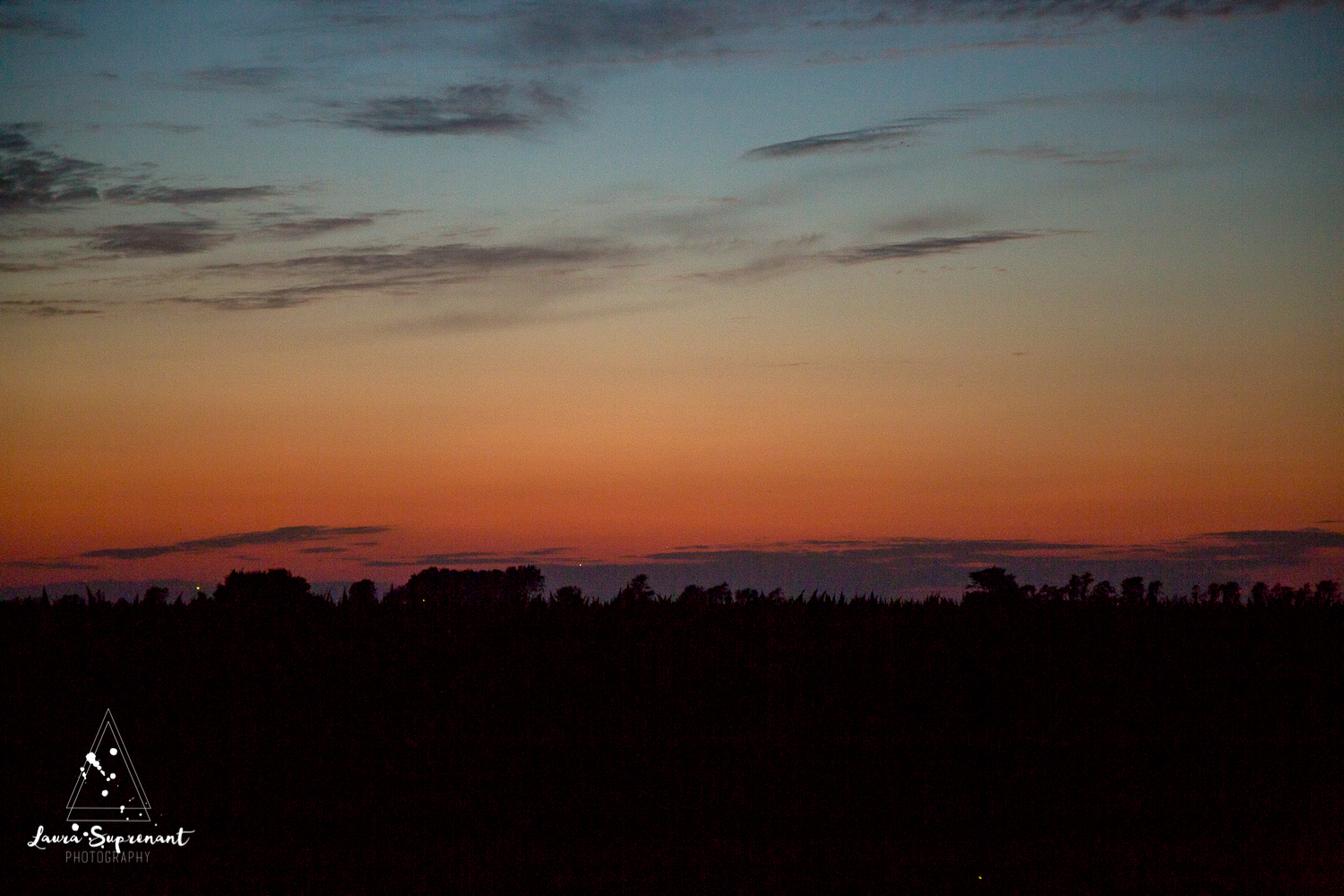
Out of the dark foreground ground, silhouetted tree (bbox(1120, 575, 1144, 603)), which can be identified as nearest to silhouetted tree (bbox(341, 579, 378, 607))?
the dark foreground ground

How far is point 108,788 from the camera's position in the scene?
57.3 feet

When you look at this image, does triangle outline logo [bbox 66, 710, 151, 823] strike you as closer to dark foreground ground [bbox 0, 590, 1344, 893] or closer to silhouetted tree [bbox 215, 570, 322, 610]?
dark foreground ground [bbox 0, 590, 1344, 893]

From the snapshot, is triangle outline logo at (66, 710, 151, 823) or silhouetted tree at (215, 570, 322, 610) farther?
silhouetted tree at (215, 570, 322, 610)

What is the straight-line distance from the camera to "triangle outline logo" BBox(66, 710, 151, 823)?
16938 millimetres

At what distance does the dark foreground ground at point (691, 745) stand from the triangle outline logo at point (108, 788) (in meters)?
0.22

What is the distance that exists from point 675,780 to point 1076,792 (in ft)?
19.1

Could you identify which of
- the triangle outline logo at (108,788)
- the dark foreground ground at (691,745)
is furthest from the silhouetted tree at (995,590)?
the triangle outline logo at (108,788)

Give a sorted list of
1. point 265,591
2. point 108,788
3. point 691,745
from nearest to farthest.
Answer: point 108,788 → point 691,745 → point 265,591

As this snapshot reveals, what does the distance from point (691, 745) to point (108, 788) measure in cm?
780

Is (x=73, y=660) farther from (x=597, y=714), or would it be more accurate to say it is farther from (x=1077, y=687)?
(x=1077, y=687)

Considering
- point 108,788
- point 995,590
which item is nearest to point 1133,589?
point 995,590

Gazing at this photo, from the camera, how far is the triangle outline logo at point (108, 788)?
1694 cm

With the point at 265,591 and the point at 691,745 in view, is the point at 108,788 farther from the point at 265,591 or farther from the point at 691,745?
the point at 691,745

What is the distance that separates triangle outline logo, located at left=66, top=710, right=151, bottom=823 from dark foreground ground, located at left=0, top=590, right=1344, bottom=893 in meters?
0.22
